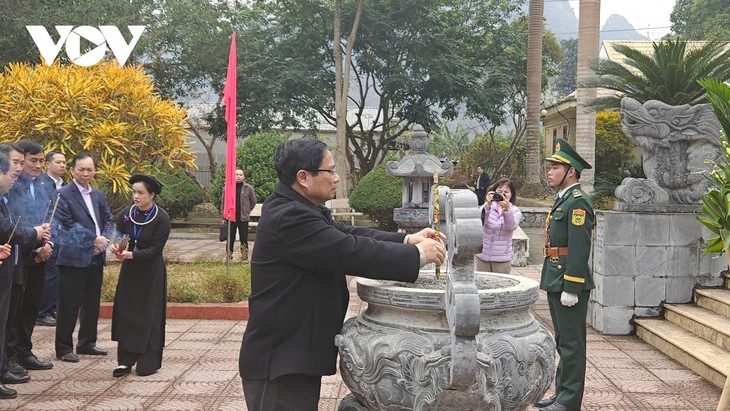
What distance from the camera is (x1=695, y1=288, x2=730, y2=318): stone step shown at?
672cm

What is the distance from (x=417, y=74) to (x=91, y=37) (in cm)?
911

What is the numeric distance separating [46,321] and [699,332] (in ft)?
21.4

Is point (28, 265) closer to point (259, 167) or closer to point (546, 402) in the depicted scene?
point (546, 402)

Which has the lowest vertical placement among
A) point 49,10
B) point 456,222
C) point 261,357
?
point 261,357

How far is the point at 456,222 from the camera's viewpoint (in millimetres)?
2449

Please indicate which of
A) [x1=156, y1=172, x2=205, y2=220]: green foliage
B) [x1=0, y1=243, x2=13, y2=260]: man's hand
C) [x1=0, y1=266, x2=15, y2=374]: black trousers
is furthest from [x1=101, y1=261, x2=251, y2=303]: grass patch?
[x1=156, y1=172, x2=205, y2=220]: green foliage

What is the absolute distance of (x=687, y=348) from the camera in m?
6.16

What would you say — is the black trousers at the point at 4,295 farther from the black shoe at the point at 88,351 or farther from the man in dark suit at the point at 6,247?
the black shoe at the point at 88,351

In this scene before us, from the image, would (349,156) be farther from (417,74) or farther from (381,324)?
(381,324)

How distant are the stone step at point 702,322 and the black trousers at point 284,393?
4.52m

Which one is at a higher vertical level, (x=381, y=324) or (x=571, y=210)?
(x=571, y=210)

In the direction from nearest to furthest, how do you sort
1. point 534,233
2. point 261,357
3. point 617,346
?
point 261,357 < point 617,346 < point 534,233

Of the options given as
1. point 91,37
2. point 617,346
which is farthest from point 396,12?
point 617,346

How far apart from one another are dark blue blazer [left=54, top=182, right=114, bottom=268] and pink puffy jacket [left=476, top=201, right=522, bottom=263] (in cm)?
367
